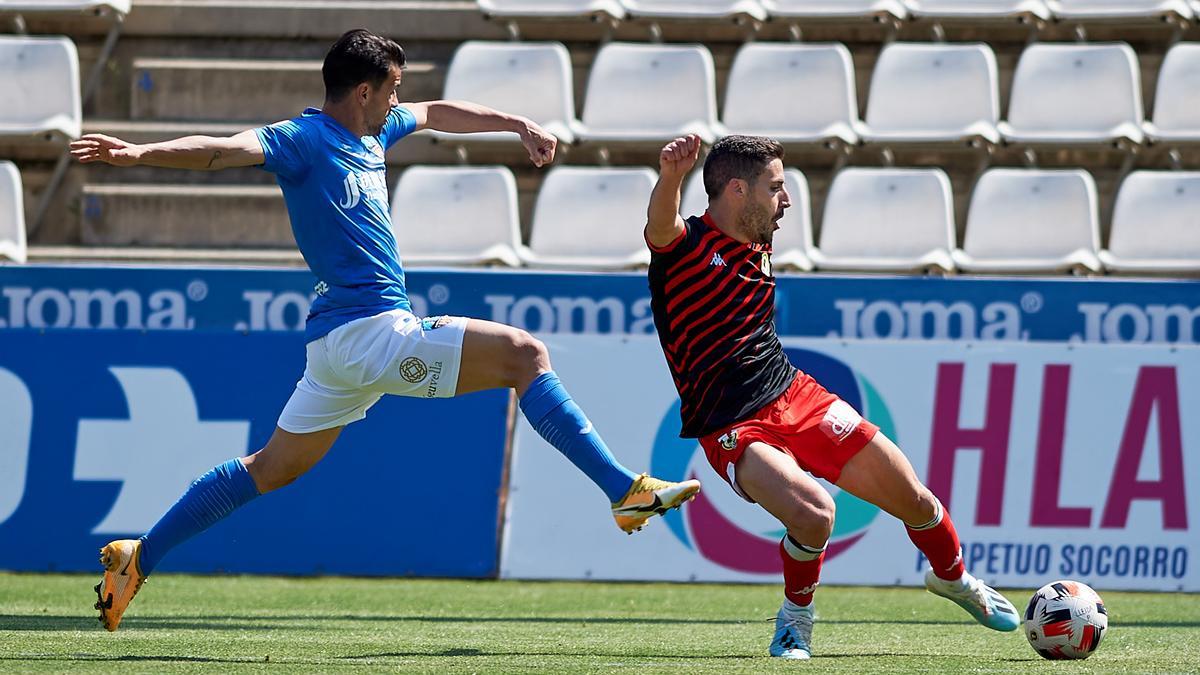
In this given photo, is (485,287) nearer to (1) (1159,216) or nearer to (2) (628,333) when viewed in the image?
(2) (628,333)

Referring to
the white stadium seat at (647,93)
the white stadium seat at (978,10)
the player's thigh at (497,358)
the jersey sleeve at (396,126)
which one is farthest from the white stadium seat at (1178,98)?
the player's thigh at (497,358)

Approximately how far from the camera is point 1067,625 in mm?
5566

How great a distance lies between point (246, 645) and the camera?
579cm

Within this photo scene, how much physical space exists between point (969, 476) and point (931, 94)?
12.6 feet

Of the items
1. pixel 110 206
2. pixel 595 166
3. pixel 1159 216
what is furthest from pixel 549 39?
pixel 1159 216

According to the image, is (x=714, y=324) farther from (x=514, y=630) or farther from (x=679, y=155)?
(x=514, y=630)

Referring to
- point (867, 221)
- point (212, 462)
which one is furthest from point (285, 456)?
point (867, 221)

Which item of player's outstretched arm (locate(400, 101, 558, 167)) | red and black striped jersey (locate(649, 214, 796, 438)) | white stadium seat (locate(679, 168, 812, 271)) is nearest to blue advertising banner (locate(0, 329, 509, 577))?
white stadium seat (locate(679, 168, 812, 271))

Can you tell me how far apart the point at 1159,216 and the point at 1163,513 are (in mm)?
2919

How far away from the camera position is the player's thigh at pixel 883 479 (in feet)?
19.0

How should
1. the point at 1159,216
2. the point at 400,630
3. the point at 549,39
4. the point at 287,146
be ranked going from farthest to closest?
the point at 549,39 < the point at 1159,216 < the point at 400,630 < the point at 287,146

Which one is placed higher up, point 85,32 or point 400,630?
point 85,32

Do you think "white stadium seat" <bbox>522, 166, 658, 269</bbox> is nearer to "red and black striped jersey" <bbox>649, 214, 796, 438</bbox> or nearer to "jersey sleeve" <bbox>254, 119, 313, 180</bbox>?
"red and black striped jersey" <bbox>649, 214, 796, 438</bbox>

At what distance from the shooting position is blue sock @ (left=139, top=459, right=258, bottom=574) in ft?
18.9
